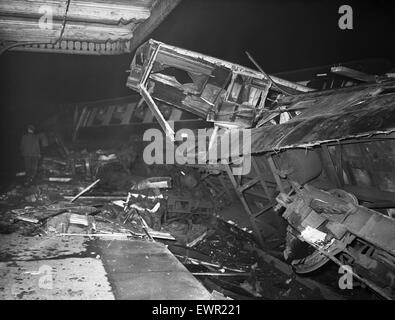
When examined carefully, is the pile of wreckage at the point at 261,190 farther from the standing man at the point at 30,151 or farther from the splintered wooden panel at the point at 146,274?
the standing man at the point at 30,151

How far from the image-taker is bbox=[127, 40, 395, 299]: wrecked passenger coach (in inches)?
149

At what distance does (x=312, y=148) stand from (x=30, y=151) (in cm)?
1058

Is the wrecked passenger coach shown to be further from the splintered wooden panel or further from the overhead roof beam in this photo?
the splintered wooden panel

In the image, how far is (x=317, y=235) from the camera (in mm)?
4340

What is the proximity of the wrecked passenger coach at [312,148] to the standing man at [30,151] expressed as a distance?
6831 millimetres

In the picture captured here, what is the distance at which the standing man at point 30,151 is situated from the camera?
454 inches

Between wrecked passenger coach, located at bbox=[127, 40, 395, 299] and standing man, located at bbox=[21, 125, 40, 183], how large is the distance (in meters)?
6.83

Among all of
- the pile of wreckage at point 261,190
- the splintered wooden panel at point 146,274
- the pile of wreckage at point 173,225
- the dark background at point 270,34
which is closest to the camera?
the splintered wooden panel at point 146,274

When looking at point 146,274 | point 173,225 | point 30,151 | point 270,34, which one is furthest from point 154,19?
point 30,151

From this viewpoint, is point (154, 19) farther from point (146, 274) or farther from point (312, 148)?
point (146, 274)

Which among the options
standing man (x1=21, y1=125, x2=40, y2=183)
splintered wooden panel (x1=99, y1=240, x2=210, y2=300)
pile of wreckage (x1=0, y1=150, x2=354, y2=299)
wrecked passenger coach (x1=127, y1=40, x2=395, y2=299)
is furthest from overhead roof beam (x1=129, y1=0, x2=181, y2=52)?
standing man (x1=21, y1=125, x2=40, y2=183)

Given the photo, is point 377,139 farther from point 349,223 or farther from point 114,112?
point 114,112

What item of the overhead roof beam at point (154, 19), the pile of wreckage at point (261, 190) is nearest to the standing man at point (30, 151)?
the pile of wreckage at point (261, 190)
